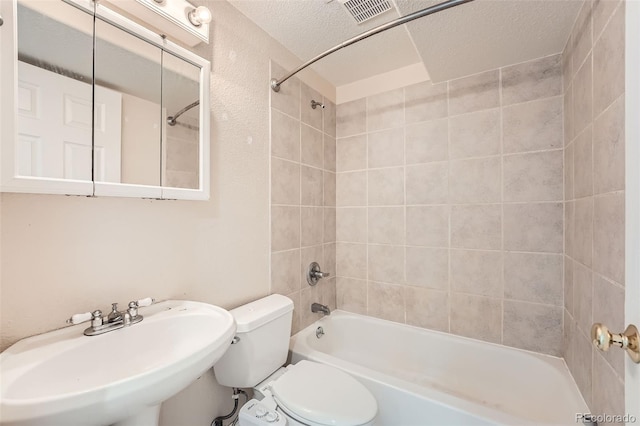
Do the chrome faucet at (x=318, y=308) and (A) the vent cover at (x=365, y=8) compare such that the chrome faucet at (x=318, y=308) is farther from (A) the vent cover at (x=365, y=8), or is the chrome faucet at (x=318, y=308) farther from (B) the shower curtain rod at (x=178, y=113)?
(A) the vent cover at (x=365, y=8)

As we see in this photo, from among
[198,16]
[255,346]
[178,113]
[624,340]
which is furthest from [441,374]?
[198,16]

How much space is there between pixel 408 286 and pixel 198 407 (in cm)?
144

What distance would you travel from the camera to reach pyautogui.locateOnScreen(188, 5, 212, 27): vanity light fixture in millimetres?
1103

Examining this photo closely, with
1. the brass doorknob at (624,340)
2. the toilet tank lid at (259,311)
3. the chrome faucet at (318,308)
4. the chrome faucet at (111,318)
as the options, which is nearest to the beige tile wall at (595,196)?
the brass doorknob at (624,340)

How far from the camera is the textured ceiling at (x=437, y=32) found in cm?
119

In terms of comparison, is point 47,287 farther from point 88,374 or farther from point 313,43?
point 313,43

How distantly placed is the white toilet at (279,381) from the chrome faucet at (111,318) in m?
0.40

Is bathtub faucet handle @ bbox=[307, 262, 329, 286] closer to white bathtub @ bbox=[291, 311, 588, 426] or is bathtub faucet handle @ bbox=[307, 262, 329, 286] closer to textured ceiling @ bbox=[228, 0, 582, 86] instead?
white bathtub @ bbox=[291, 311, 588, 426]

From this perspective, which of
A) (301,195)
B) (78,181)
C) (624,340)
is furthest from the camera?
(301,195)

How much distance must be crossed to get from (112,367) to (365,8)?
184cm

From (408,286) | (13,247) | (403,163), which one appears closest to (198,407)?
(13,247)

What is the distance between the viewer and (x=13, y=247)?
75 centimetres

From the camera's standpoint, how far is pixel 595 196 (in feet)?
3.30

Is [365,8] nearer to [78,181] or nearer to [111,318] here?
[78,181]
